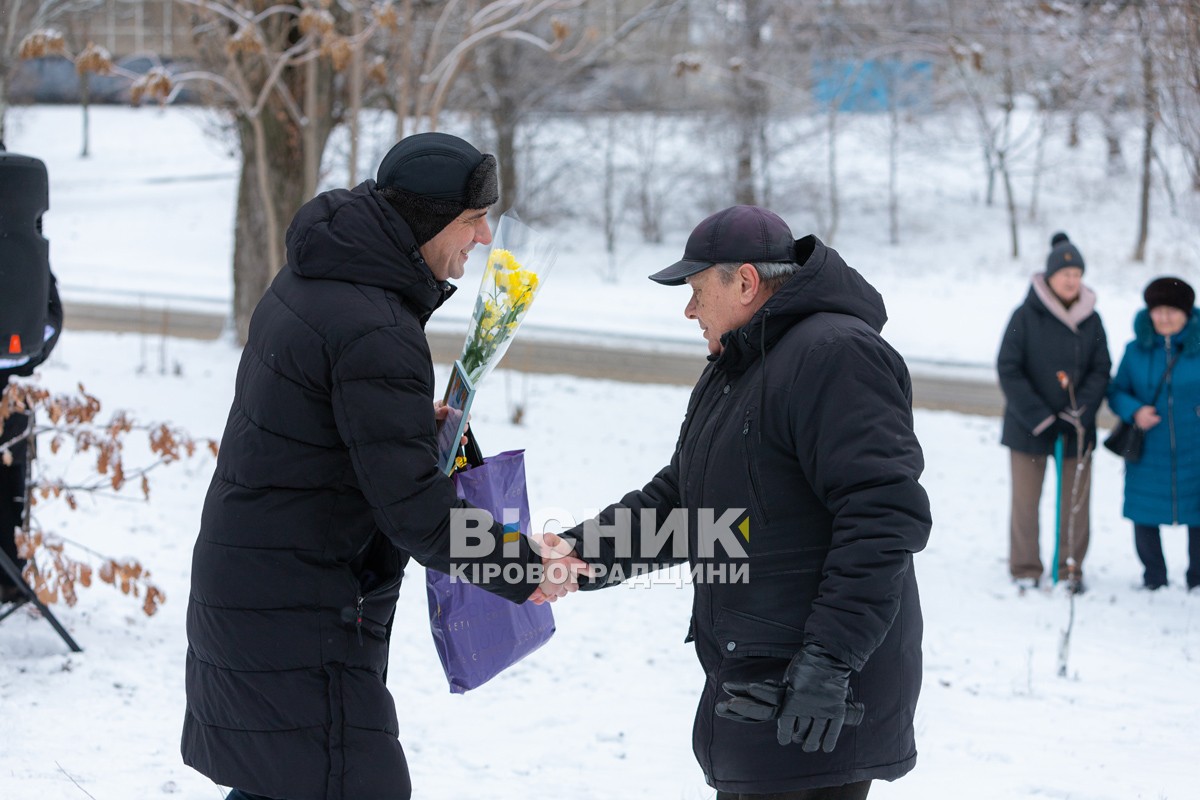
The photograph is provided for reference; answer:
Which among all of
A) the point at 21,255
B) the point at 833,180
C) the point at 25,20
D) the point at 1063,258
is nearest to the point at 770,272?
the point at 21,255

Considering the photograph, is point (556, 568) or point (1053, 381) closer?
point (556, 568)

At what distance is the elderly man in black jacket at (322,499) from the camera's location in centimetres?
230

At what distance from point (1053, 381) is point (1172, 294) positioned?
2.57ft

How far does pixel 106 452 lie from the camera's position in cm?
450

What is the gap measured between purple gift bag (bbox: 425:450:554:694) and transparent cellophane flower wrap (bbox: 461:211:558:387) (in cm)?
26

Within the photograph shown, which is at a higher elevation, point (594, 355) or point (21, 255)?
point (21, 255)

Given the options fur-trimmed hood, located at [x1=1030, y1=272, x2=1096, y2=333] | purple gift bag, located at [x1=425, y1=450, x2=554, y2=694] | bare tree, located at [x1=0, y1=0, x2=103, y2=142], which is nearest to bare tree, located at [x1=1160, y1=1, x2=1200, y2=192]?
fur-trimmed hood, located at [x1=1030, y1=272, x2=1096, y2=333]

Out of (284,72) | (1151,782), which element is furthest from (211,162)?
(1151,782)

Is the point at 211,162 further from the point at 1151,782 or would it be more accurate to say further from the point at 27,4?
the point at 1151,782

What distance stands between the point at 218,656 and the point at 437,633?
0.56 meters

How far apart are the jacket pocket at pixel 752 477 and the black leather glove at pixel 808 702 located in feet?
0.99

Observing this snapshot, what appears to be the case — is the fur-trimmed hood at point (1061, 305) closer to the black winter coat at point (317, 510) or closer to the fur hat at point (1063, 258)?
the fur hat at point (1063, 258)

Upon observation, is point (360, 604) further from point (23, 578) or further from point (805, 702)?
point (23, 578)

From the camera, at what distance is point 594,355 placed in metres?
14.2
